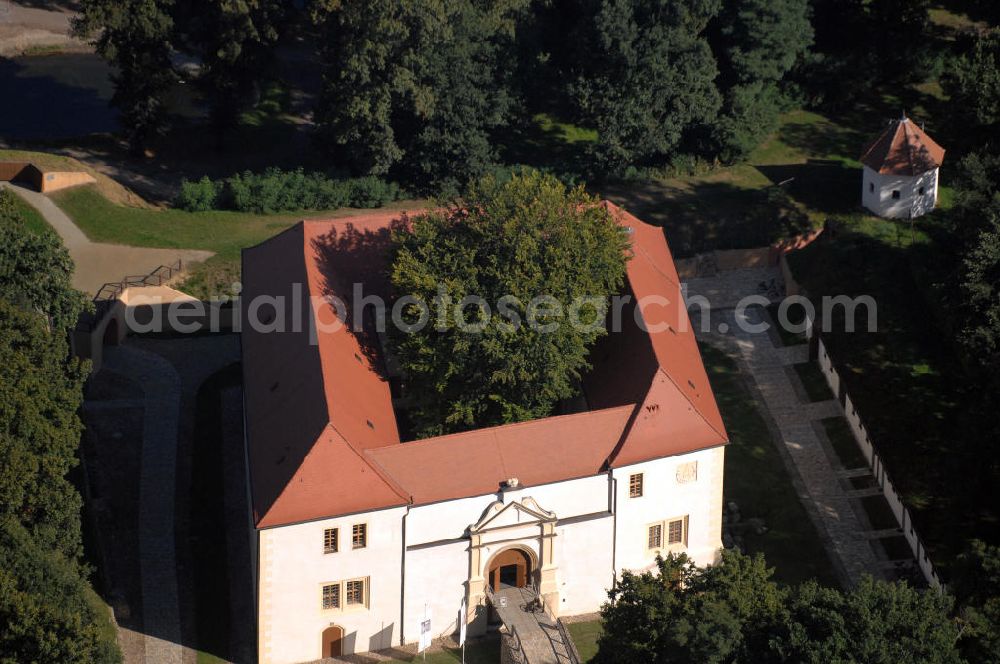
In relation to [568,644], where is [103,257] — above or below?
above

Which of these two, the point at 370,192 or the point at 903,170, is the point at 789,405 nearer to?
the point at 903,170

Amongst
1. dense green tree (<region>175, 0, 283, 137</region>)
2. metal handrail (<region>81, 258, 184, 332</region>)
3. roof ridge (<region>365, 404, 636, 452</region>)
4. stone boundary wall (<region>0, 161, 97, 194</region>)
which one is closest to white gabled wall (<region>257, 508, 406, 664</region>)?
roof ridge (<region>365, 404, 636, 452</region>)

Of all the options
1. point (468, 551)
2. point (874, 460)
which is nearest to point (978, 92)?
point (874, 460)

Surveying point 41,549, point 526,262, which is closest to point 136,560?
point 41,549

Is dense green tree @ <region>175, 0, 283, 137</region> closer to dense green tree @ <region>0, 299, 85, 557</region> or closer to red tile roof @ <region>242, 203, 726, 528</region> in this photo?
red tile roof @ <region>242, 203, 726, 528</region>

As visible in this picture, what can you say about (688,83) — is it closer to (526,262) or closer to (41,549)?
(526,262)
